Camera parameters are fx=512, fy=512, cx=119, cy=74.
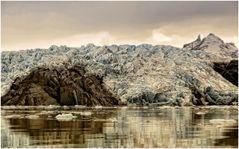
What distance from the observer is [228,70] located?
48062mm

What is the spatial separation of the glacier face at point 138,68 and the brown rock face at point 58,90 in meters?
1.10

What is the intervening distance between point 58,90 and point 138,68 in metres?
9.87

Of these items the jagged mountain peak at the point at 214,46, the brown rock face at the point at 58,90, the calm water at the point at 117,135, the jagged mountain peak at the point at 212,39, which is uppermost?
the jagged mountain peak at the point at 212,39

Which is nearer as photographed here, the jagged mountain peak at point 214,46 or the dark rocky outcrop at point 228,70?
the dark rocky outcrop at point 228,70

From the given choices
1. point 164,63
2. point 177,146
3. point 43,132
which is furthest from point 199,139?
point 164,63

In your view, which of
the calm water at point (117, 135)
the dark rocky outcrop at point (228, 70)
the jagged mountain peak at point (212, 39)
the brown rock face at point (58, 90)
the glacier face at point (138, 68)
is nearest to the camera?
the calm water at point (117, 135)

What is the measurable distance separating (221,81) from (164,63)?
202 inches

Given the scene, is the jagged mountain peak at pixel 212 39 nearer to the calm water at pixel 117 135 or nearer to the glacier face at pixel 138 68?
the glacier face at pixel 138 68

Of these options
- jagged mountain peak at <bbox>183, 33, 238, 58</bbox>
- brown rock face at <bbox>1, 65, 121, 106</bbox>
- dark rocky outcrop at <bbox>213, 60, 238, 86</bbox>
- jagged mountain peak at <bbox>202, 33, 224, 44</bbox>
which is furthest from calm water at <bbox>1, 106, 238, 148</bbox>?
jagged mountain peak at <bbox>202, 33, 224, 44</bbox>

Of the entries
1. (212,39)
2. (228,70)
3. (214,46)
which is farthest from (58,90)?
(212,39)

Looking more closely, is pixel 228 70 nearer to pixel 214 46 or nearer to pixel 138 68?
pixel 138 68

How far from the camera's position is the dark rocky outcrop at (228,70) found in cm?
4681

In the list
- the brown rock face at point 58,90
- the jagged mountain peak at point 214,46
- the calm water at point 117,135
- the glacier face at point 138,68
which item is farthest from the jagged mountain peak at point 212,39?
the calm water at point 117,135

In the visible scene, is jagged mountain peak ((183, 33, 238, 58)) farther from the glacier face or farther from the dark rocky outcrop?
the glacier face
